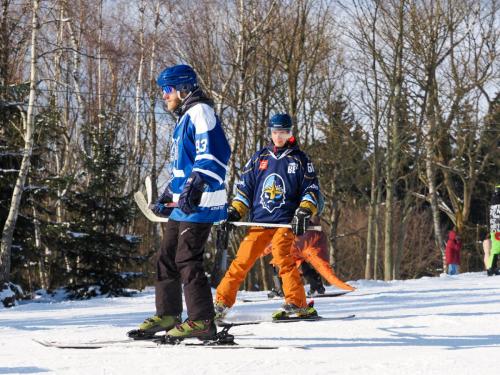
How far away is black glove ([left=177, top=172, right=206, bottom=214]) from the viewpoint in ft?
15.8

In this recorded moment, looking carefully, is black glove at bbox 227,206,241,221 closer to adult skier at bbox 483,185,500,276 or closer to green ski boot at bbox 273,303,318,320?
green ski boot at bbox 273,303,318,320

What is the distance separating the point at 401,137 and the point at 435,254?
982 inches

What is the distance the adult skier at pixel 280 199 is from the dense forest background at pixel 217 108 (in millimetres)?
8700

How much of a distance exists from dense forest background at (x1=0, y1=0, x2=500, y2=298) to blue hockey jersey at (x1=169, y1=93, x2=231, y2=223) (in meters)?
9.96

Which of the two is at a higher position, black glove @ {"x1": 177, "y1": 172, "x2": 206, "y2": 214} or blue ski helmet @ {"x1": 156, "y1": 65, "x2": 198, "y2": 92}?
blue ski helmet @ {"x1": 156, "y1": 65, "x2": 198, "y2": 92}

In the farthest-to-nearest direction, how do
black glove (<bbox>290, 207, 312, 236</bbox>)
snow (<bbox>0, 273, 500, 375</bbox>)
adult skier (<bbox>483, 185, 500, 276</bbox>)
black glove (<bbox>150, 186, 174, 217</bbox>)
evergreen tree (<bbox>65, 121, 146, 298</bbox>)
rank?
evergreen tree (<bbox>65, 121, 146, 298</bbox>) < adult skier (<bbox>483, 185, 500, 276</bbox>) < black glove (<bbox>290, 207, 312, 236</bbox>) < black glove (<bbox>150, 186, 174, 217</bbox>) < snow (<bbox>0, 273, 500, 375</bbox>)

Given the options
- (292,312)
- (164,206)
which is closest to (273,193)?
(292,312)

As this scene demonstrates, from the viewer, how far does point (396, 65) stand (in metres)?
23.4

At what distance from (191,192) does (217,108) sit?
17827 mm

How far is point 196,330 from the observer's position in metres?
4.97

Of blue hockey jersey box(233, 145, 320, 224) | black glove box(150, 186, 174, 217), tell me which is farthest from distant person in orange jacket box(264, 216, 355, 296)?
black glove box(150, 186, 174, 217)

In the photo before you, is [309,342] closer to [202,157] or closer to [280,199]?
[202,157]

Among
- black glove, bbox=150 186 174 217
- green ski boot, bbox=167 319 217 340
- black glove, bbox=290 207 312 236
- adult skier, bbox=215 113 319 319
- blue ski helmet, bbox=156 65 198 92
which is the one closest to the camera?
green ski boot, bbox=167 319 217 340

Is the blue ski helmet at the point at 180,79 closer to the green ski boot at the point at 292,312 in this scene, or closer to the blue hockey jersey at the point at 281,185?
the blue hockey jersey at the point at 281,185
